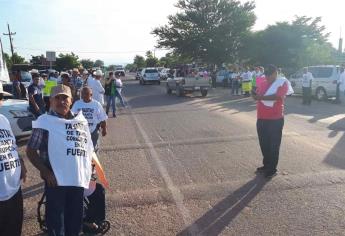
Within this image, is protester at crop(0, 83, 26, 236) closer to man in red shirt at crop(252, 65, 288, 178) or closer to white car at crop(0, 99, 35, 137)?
man in red shirt at crop(252, 65, 288, 178)

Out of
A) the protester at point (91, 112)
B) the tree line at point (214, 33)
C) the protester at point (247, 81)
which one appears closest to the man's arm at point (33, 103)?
the protester at point (91, 112)

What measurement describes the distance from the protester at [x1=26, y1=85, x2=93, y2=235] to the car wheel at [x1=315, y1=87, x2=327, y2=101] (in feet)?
63.2

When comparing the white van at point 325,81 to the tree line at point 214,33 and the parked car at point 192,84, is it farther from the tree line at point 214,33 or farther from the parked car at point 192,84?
the tree line at point 214,33

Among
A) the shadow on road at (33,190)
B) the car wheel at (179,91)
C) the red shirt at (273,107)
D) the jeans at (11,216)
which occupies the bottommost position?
the car wheel at (179,91)

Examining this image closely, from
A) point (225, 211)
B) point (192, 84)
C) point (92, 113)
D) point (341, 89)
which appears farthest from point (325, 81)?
point (225, 211)

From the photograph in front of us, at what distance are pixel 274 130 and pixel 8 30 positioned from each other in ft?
228

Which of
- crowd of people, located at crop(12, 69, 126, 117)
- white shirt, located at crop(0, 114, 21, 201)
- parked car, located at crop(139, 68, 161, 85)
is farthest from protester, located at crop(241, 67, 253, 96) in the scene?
white shirt, located at crop(0, 114, 21, 201)

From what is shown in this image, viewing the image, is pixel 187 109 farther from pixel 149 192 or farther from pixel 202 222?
pixel 202 222

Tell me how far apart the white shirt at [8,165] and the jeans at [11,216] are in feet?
0.17

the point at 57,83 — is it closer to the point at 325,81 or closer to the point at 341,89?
the point at 341,89

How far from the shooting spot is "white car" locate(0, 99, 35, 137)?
10.5 m

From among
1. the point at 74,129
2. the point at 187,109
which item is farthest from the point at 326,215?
the point at 187,109

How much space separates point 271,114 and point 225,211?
2.40m

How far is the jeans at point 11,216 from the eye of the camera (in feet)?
11.9
